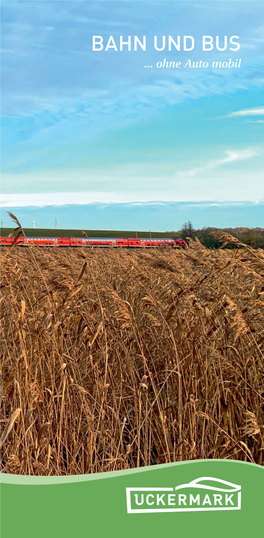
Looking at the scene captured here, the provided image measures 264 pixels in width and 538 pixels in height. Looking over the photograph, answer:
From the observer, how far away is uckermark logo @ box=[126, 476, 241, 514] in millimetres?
1925

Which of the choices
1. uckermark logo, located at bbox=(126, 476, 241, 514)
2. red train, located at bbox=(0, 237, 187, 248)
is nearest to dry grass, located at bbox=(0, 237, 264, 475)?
uckermark logo, located at bbox=(126, 476, 241, 514)

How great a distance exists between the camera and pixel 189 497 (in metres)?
1.95

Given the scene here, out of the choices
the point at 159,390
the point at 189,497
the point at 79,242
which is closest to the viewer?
the point at 189,497

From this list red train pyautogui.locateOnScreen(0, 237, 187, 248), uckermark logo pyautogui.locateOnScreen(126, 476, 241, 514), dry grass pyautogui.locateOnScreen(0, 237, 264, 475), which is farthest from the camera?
red train pyautogui.locateOnScreen(0, 237, 187, 248)

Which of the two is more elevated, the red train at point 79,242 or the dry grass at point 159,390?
the red train at point 79,242

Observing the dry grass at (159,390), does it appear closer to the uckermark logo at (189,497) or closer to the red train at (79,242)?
the uckermark logo at (189,497)

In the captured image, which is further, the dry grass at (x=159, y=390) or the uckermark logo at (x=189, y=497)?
the dry grass at (x=159, y=390)

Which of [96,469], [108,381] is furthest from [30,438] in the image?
[108,381]

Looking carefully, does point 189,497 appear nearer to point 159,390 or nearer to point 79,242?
point 159,390

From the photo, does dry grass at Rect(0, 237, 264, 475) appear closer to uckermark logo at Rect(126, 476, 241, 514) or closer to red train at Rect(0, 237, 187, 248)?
uckermark logo at Rect(126, 476, 241, 514)

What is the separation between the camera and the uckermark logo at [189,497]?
192 centimetres

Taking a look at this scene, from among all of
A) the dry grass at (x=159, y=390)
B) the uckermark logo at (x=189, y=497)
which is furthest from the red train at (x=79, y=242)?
the uckermark logo at (x=189, y=497)

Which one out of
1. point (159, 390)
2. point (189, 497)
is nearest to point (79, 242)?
point (159, 390)

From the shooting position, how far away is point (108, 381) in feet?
10.1
